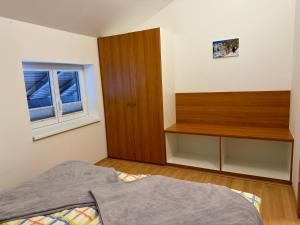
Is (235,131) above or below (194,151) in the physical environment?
above

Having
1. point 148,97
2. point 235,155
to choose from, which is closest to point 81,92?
point 148,97

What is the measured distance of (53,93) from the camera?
2.84 metres

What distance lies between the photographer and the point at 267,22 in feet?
8.47

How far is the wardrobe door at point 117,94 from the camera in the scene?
307 cm

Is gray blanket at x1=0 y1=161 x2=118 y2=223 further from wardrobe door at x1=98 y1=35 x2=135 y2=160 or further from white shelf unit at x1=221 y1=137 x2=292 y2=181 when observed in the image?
white shelf unit at x1=221 y1=137 x2=292 y2=181

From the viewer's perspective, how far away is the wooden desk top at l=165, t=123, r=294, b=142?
236 centimetres

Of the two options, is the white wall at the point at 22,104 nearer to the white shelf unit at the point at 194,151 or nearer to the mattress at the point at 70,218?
the mattress at the point at 70,218

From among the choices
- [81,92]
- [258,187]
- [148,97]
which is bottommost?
[258,187]

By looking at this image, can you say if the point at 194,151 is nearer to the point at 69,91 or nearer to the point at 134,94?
the point at 134,94

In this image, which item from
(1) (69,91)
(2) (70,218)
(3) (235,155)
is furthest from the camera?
(1) (69,91)

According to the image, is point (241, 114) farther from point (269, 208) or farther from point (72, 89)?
point (72, 89)

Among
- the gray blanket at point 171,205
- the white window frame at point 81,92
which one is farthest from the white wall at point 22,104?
the gray blanket at point 171,205

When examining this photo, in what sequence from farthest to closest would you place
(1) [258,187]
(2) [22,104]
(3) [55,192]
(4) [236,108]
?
(4) [236,108] < (1) [258,187] < (2) [22,104] < (3) [55,192]

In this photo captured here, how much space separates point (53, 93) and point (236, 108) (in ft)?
8.18
